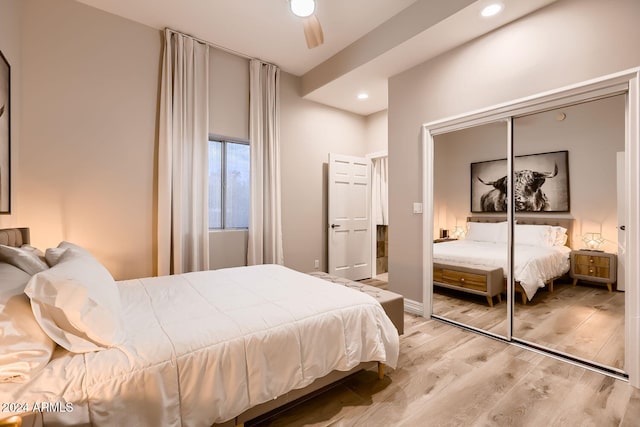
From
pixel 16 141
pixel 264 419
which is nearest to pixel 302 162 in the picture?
pixel 16 141

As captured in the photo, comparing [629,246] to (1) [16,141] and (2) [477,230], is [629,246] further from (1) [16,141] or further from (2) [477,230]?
(1) [16,141]

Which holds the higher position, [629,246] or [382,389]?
[629,246]

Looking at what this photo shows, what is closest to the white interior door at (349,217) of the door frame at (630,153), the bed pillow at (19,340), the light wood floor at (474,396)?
the light wood floor at (474,396)

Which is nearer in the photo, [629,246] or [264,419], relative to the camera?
[264,419]

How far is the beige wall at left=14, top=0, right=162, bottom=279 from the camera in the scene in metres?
2.60

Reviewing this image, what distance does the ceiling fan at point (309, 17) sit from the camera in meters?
2.04

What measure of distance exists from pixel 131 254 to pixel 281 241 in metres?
1.72

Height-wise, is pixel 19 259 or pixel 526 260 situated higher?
pixel 19 259

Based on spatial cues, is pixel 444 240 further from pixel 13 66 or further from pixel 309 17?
pixel 13 66

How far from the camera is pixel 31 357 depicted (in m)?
1.02

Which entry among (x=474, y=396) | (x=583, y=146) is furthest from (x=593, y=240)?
(x=474, y=396)

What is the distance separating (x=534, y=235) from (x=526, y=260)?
0.23 metres

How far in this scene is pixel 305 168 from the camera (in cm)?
435

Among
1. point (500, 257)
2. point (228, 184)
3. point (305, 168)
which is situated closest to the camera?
point (500, 257)
